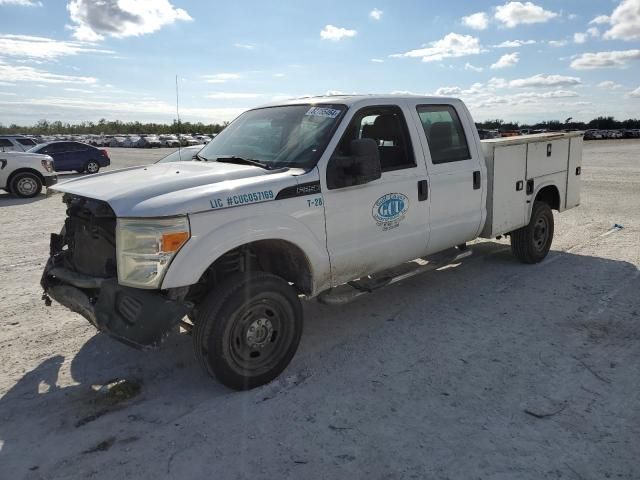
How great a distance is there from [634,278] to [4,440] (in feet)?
19.9

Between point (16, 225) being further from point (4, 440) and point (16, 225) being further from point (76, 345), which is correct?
point (4, 440)

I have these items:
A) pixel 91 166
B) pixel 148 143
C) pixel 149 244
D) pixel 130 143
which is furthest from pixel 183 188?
pixel 130 143

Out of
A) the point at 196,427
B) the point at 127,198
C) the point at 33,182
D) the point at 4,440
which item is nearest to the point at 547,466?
Answer: the point at 196,427

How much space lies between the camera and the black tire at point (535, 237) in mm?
6512

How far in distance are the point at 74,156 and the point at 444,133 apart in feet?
70.0

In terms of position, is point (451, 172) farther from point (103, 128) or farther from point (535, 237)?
point (103, 128)

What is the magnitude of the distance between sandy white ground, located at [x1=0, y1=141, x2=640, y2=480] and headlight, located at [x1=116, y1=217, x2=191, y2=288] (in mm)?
926

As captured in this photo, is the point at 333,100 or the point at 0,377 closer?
the point at 0,377

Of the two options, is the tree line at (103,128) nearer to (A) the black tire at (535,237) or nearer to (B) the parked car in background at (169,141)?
(B) the parked car in background at (169,141)

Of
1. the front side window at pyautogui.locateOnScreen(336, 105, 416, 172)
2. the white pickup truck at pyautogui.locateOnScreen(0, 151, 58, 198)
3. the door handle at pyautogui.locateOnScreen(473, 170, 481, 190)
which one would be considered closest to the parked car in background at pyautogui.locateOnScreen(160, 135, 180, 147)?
the white pickup truck at pyautogui.locateOnScreen(0, 151, 58, 198)

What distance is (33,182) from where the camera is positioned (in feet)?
47.1

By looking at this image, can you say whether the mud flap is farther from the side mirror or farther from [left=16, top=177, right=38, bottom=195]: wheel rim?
[left=16, top=177, right=38, bottom=195]: wheel rim

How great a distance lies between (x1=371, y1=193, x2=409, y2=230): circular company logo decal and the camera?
14.6 feet

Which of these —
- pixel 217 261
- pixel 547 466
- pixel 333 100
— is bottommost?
pixel 547 466
